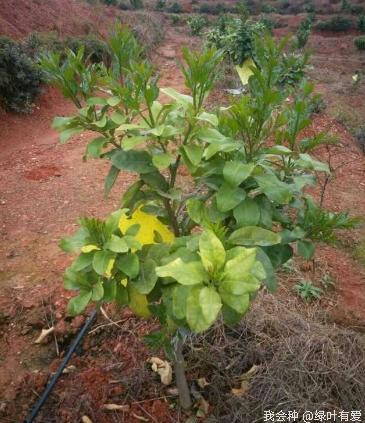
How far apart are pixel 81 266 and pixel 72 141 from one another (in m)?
4.19

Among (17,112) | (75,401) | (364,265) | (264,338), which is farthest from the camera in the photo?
(17,112)

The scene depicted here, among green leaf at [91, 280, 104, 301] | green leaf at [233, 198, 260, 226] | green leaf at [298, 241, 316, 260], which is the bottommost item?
green leaf at [91, 280, 104, 301]

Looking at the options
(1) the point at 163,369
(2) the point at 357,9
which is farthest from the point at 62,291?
(2) the point at 357,9

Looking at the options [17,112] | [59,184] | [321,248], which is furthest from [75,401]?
[17,112]

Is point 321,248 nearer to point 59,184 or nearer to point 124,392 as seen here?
point 124,392

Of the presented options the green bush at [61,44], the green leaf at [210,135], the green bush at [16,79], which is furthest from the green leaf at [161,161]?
the green bush at [61,44]

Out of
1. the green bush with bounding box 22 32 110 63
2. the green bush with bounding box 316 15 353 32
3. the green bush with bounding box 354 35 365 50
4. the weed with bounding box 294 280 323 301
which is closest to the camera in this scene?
the weed with bounding box 294 280 323 301

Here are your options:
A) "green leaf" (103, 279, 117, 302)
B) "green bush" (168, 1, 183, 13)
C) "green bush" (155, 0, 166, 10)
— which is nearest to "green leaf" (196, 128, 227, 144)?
"green leaf" (103, 279, 117, 302)

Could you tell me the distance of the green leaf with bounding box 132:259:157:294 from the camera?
1.10 metres

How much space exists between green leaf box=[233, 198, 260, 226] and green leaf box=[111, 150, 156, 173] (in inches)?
12.5

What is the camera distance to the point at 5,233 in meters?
3.10

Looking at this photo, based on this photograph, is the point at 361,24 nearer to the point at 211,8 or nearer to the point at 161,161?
the point at 211,8

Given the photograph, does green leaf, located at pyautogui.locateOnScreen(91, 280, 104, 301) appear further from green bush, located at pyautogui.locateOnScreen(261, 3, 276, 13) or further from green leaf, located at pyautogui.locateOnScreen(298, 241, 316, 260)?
green bush, located at pyautogui.locateOnScreen(261, 3, 276, 13)

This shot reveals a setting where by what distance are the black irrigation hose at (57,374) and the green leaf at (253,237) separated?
0.87 m
